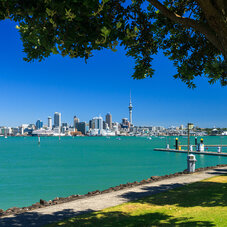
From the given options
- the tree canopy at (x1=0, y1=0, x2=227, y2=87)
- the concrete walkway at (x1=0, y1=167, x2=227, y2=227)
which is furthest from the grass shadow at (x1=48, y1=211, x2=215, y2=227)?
the tree canopy at (x1=0, y1=0, x2=227, y2=87)

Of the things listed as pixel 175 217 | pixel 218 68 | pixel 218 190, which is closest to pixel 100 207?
pixel 175 217

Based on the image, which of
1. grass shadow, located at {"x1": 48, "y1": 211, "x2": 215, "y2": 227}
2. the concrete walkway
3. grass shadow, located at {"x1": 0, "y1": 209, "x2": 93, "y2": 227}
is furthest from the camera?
the concrete walkway

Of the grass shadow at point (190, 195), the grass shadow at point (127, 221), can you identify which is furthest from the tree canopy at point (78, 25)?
the grass shadow at point (190, 195)

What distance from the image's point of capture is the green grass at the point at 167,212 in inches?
294

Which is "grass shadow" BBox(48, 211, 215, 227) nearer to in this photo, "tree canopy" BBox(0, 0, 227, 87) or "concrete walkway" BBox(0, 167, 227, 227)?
"concrete walkway" BBox(0, 167, 227, 227)

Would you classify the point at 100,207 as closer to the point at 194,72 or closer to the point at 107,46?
the point at 194,72

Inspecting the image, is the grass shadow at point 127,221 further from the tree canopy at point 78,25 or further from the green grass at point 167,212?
the tree canopy at point 78,25

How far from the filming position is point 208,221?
7359 mm

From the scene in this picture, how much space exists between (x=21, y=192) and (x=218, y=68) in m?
24.4

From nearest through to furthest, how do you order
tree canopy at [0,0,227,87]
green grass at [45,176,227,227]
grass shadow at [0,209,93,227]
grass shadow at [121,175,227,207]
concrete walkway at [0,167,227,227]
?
tree canopy at [0,0,227,87], green grass at [45,176,227,227], grass shadow at [0,209,93,227], concrete walkway at [0,167,227,227], grass shadow at [121,175,227,207]

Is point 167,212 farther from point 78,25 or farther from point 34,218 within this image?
point 78,25

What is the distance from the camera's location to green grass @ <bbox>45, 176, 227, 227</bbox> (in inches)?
294

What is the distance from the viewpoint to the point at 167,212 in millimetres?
8391

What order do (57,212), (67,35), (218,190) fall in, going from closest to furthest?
(67,35)
(57,212)
(218,190)
